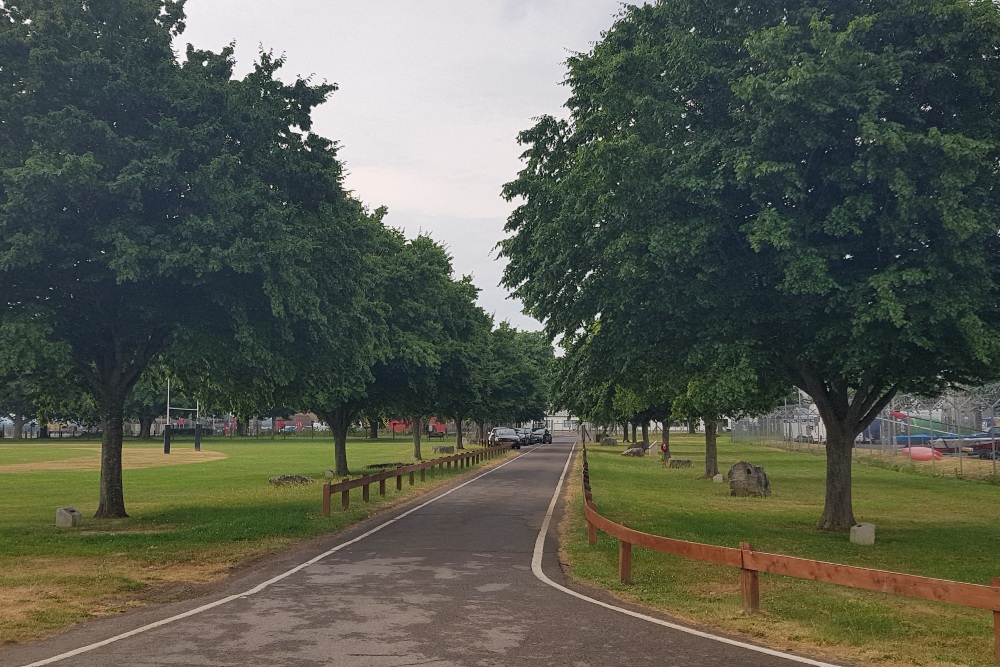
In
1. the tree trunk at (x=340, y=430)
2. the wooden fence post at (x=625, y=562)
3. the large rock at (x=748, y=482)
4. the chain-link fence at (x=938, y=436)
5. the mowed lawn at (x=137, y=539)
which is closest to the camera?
the mowed lawn at (x=137, y=539)

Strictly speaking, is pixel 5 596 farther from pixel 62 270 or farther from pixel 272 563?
pixel 62 270

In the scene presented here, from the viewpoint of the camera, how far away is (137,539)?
1703 centimetres

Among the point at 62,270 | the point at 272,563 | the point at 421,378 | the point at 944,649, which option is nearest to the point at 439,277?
the point at 421,378

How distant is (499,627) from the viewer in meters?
9.12

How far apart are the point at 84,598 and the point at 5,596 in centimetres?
99

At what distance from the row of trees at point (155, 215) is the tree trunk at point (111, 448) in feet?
0.16

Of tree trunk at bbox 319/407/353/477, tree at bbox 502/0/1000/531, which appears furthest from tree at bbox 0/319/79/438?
tree trunk at bbox 319/407/353/477

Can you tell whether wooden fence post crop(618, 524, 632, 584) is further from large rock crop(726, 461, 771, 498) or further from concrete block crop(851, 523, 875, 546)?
large rock crop(726, 461, 771, 498)

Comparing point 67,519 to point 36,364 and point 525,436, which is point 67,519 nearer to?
point 36,364

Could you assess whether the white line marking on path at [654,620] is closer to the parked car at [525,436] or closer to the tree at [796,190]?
the tree at [796,190]

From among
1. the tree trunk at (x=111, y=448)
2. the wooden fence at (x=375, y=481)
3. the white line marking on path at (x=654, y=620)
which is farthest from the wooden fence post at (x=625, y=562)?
the tree trunk at (x=111, y=448)

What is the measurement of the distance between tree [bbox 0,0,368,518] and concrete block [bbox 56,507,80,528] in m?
3.35

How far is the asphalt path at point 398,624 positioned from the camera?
7879 millimetres

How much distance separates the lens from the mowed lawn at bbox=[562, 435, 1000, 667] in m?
9.02
